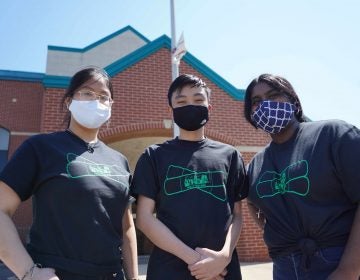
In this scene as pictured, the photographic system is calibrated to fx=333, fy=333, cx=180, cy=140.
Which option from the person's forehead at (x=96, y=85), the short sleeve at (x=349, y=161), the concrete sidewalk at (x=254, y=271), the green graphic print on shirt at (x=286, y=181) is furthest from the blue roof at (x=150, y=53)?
the short sleeve at (x=349, y=161)

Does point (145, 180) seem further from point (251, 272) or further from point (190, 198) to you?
point (251, 272)

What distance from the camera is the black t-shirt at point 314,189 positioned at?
83.8 inches

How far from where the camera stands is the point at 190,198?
8.02ft

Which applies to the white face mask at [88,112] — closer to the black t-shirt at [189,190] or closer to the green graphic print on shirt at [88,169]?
the green graphic print on shirt at [88,169]

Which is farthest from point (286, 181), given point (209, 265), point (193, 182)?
point (209, 265)

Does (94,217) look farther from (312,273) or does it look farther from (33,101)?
(33,101)

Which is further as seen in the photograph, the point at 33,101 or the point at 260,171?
the point at 33,101

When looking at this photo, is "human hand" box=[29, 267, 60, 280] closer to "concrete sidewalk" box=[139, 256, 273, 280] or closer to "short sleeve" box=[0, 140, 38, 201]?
"short sleeve" box=[0, 140, 38, 201]

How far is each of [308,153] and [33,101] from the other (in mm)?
11809

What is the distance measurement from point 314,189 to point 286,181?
0.66 feet

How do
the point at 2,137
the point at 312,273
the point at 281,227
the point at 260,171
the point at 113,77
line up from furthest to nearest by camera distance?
1. the point at 2,137
2. the point at 113,77
3. the point at 260,171
4. the point at 281,227
5. the point at 312,273

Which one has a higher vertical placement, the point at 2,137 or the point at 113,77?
the point at 113,77

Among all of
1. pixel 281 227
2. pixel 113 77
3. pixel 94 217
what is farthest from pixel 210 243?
pixel 113 77

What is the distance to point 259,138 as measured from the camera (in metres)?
9.53
